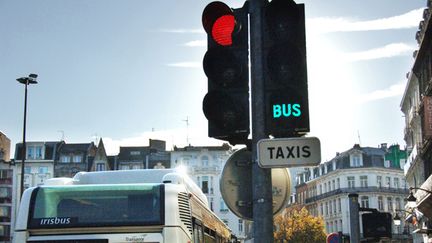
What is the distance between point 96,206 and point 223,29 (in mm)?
5521

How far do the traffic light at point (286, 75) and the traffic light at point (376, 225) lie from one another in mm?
3538

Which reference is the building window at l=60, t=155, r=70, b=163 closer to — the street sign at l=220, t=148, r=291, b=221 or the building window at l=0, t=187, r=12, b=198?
the building window at l=0, t=187, r=12, b=198

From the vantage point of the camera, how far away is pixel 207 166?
89375 millimetres

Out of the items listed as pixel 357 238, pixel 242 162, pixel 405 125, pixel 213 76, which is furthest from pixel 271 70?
pixel 405 125

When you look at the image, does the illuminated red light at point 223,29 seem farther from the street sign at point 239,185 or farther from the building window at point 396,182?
the building window at point 396,182

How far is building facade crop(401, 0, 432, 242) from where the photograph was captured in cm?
3634

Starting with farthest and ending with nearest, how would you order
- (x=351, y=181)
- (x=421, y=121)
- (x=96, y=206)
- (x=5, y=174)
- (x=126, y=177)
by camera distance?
(x=351, y=181)
(x=5, y=174)
(x=421, y=121)
(x=126, y=177)
(x=96, y=206)

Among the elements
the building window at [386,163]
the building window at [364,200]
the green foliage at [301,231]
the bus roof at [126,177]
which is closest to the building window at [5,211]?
the green foliage at [301,231]

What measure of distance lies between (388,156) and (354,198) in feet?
272

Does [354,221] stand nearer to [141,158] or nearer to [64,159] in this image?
[64,159]

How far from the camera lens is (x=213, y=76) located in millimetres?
5355

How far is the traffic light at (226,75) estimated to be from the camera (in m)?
5.28

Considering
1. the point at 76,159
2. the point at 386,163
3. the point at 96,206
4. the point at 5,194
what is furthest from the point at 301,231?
the point at 96,206

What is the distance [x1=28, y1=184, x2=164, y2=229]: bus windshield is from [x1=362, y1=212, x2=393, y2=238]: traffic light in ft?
10.2
